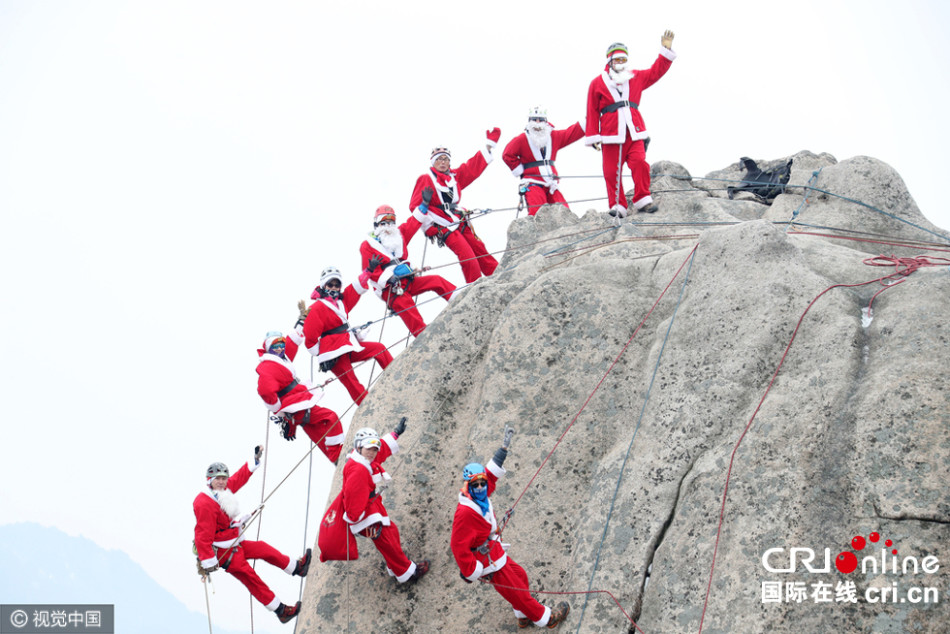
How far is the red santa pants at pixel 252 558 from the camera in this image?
11.1m

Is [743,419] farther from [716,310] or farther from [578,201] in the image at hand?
[578,201]

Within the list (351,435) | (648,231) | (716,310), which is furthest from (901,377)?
(351,435)

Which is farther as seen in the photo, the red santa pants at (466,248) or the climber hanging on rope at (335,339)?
the red santa pants at (466,248)

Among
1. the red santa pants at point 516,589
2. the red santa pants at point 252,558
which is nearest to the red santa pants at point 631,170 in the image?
the red santa pants at point 516,589

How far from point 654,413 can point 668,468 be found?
29.1 inches

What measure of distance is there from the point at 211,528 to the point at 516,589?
5063 millimetres

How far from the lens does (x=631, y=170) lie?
12.9 metres

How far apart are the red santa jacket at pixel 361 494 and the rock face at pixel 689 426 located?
1.90 feet

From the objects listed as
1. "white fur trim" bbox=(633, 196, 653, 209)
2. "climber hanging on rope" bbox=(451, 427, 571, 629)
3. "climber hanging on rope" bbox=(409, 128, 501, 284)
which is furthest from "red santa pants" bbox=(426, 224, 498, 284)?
"climber hanging on rope" bbox=(451, 427, 571, 629)

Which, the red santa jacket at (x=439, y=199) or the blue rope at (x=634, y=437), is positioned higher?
the red santa jacket at (x=439, y=199)

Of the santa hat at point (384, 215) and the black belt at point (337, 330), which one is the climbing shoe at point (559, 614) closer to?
the black belt at point (337, 330)

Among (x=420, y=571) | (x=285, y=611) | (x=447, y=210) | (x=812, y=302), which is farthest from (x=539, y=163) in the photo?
(x=285, y=611)

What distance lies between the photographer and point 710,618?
6.98 meters

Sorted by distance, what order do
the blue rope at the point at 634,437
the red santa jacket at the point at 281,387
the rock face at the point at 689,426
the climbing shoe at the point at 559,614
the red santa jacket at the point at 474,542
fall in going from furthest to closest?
the red santa jacket at the point at 281,387, the red santa jacket at the point at 474,542, the climbing shoe at the point at 559,614, the blue rope at the point at 634,437, the rock face at the point at 689,426
